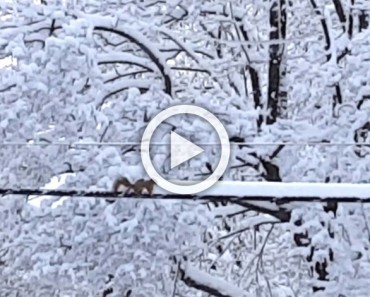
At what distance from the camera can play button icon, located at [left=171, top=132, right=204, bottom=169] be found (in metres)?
3.71

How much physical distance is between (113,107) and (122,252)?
1077mm

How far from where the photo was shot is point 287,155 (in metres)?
5.23

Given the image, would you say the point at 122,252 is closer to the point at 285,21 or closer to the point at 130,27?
the point at 130,27

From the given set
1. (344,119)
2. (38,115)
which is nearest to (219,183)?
(38,115)

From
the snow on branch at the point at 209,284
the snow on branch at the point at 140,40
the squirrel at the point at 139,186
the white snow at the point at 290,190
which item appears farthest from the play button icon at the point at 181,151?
the white snow at the point at 290,190

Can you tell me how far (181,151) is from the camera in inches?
151

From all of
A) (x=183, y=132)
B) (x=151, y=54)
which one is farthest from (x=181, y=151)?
(x=151, y=54)

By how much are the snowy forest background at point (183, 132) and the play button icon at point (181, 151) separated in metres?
0.16

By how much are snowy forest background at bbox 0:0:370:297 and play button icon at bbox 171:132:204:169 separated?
16cm

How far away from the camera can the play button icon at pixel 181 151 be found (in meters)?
3.71

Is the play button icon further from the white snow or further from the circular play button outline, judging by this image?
the white snow

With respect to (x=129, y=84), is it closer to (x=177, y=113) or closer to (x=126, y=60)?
(x=126, y=60)

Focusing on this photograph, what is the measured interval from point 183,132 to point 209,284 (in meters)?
1.26

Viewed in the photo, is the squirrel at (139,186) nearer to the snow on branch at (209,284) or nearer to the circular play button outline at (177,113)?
the circular play button outline at (177,113)
